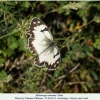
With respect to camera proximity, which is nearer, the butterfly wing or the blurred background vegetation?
the butterfly wing

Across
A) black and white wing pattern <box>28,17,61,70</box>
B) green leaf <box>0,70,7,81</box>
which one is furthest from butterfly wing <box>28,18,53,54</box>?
green leaf <box>0,70,7,81</box>

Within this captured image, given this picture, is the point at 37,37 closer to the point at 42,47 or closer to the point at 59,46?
the point at 42,47

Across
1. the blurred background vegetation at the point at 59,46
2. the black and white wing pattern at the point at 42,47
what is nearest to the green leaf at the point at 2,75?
the blurred background vegetation at the point at 59,46

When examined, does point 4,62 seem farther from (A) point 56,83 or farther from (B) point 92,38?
(B) point 92,38

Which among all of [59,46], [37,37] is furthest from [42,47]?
[59,46]

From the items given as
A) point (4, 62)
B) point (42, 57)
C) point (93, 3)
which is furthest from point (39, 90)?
point (93, 3)

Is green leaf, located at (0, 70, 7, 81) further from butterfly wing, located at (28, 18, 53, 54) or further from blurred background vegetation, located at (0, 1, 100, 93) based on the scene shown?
butterfly wing, located at (28, 18, 53, 54)
